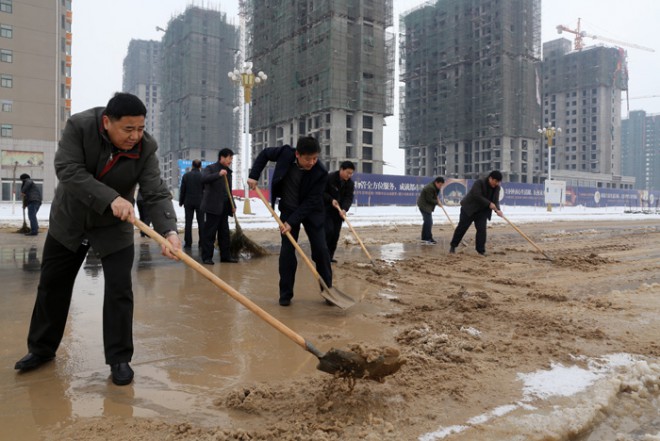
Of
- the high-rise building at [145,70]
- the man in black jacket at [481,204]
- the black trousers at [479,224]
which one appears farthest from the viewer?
the high-rise building at [145,70]

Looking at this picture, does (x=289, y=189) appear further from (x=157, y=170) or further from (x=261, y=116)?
(x=261, y=116)

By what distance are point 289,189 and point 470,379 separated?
2808 mm

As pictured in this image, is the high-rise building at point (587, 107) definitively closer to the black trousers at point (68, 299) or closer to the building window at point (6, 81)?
the building window at point (6, 81)

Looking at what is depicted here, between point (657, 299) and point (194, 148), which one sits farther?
point (194, 148)

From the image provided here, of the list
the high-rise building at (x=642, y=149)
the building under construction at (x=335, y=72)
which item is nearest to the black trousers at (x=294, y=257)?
the building under construction at (x=335, y=72)

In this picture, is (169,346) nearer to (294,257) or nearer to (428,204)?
(294,257)

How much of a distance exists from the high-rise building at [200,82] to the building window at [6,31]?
1664 inches

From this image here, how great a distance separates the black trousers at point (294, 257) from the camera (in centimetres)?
486

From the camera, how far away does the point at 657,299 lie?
16.9ft

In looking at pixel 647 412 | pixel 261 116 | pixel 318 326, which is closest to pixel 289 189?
pixel 318 326

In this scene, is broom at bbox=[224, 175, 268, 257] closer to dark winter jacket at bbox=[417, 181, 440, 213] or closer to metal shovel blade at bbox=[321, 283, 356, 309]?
metal shovel blade at bbox=[321, 283, 356, 309]

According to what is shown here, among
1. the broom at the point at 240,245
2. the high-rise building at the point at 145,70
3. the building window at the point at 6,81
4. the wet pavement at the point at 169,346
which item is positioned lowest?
the wet pavement at the point at 169,346

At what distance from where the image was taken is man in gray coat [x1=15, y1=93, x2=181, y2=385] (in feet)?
8.73

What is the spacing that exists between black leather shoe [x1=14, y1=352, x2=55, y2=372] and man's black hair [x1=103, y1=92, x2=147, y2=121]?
157 centimetres
